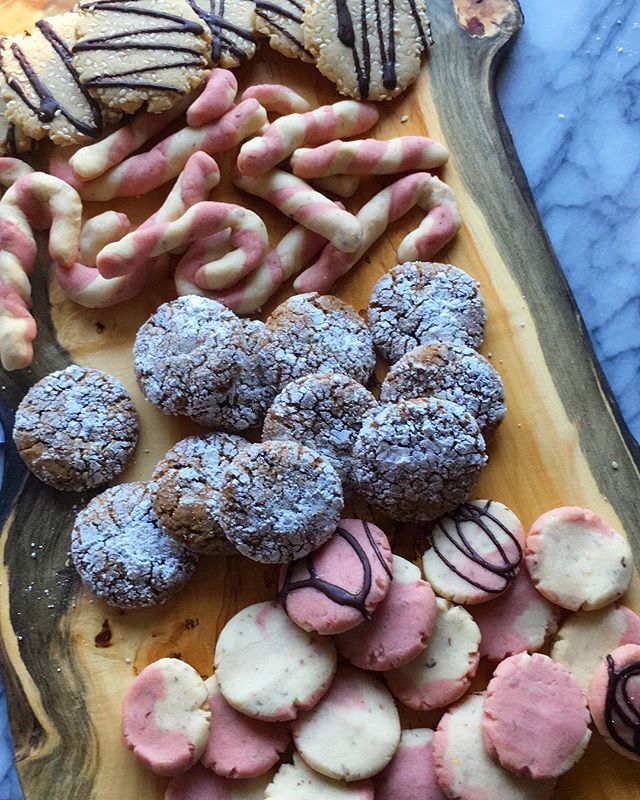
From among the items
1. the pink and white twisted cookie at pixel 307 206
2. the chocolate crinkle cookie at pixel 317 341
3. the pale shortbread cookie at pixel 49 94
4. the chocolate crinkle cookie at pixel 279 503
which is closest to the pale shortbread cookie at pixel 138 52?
the pale shortbread cookie at pixel 49 94

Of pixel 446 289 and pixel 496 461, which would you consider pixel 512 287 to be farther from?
pixel 496 461

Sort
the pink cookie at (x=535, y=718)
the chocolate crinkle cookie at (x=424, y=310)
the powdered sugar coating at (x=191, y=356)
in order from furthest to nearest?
the chocolate crinkle cookie at (x=424, y=310) < the powdered sugar coating at (x=191, y=356) < the pink cookie at (x=535, y=718)

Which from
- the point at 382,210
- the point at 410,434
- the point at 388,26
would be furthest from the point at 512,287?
the point at 388,26

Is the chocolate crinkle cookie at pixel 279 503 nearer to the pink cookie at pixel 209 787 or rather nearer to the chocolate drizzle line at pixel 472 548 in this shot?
the chocolate drizzle line at pixel 472 548

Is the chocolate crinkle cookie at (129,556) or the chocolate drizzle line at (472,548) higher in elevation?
the chocolate drizzle line at (472,548)

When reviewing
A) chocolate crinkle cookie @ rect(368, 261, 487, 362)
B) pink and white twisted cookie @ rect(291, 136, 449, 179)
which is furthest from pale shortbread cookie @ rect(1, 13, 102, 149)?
chocolate crinkle cookie @ rect(368, 261, 487, 362)

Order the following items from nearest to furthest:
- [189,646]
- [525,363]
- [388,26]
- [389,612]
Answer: [389,612], [189,646], [525,363], [388,26]

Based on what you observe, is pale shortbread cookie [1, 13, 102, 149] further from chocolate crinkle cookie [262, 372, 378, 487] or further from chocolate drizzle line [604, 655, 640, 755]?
chocolate drizzle line [604, 655, 640, 755]
